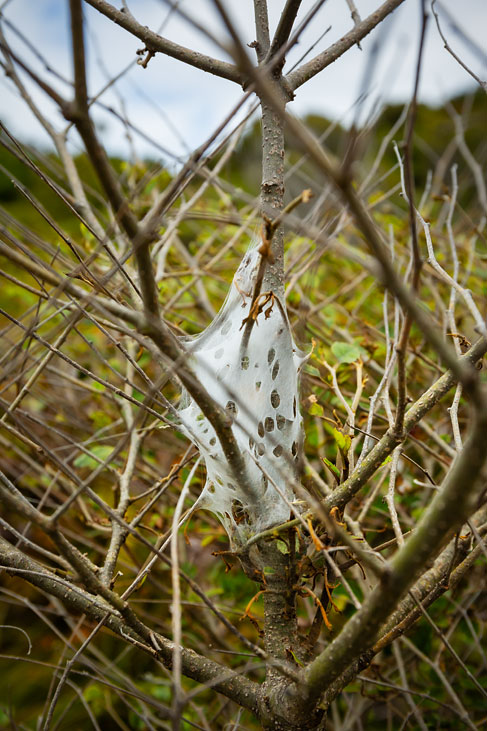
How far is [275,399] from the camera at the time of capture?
3.94 ft

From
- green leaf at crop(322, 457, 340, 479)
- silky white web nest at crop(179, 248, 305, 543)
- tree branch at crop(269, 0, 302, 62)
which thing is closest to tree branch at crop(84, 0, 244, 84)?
tree branch at crop(269, 0, 302, 62)

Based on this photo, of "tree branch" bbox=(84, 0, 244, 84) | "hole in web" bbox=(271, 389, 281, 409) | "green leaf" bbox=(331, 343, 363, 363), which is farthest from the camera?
"green leaf" bbox=(331, 343, 363, 363)

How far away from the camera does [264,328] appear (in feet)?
3.82

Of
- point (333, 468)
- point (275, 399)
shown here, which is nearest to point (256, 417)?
point (275, 399)

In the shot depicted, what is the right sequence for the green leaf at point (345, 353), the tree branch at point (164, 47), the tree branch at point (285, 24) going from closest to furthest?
the tree branch at point (285, 24) → the tree branch at point (164, 47) → the green leaf at point (345, 353)

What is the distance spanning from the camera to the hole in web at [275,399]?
3.93ft

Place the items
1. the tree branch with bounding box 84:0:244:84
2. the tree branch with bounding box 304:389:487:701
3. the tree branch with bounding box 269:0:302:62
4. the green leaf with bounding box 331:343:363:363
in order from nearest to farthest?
the tree branch with bounding box 304:389:487:701, the tree branch with bounding box 269:0:302:62, the tree branch with bounding box 84:0:244:84, the green leaf with bounding box 331:343:363:363

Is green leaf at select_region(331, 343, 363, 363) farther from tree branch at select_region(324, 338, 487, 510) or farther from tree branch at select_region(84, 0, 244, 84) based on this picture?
tree branch at select_region(84, 0, 244, 84)

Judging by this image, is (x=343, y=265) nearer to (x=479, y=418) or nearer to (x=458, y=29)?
(x=458, y=29)

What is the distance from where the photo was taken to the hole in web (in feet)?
3.93

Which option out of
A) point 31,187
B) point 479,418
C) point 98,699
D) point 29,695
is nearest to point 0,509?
point 29,695

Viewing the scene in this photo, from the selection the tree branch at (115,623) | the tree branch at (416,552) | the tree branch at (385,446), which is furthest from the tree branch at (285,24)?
the tree branch at (115,623)

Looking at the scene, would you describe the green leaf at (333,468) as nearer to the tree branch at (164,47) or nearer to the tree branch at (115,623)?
the tree branch at (115,623)

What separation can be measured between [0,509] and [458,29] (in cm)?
249
